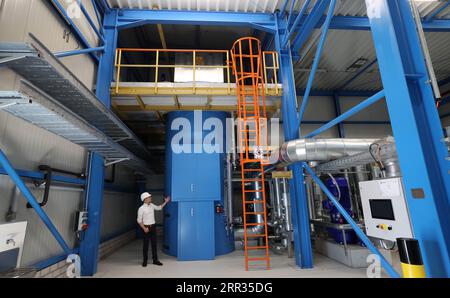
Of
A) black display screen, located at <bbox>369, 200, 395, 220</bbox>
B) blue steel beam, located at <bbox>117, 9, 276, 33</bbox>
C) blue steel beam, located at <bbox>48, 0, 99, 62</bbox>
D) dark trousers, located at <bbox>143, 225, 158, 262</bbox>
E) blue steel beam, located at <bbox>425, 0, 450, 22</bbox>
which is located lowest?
dark trousers, located at <bbox>143, 225, 158, 262</bbox>

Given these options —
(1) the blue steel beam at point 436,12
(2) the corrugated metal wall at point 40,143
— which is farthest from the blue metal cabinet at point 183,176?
(1) the blue steel beam at point 436,12

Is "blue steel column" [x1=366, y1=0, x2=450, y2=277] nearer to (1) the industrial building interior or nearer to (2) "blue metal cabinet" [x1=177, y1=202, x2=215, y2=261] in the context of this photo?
(1) the industrial building interior

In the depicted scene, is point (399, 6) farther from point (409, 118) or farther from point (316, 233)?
point (316, 233)

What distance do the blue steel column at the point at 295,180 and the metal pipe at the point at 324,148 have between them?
0.71 m

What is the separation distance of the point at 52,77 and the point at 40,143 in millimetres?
1640

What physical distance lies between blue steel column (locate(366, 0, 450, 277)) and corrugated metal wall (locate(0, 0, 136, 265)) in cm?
511

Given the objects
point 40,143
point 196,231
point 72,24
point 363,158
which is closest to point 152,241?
point 196,231

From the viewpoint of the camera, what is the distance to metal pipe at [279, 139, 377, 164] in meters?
5.47

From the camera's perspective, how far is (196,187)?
692 centimetres

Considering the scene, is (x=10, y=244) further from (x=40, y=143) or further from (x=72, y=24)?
(x=72, y=24)

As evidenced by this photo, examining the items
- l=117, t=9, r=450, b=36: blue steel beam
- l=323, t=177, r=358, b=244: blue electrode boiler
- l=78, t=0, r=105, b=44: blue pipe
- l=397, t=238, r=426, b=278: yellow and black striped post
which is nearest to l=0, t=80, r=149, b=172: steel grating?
l=78, t=0, r=105, b=44: blue pipe

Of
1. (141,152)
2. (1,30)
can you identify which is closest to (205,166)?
(141,152)

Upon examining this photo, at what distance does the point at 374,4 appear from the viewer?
2629 mm

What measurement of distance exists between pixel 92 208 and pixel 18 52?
13.0 feet
